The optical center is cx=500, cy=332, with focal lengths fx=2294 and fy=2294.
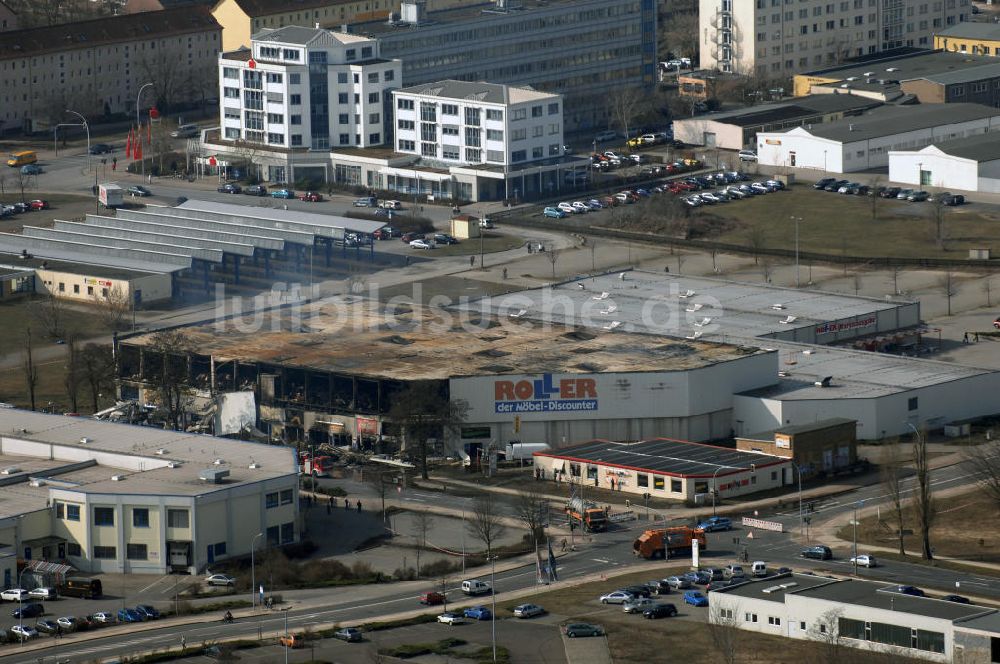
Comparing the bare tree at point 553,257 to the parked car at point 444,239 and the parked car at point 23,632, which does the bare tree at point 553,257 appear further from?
the parked car at point 23,632

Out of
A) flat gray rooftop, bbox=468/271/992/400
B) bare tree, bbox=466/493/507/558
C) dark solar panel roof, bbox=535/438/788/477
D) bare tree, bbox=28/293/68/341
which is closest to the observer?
bare tree, bbox=466/493/507/558

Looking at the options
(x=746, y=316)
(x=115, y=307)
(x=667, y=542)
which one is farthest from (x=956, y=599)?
(x=115, y=307)

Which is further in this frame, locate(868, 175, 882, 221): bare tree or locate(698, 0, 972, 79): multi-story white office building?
locate(698, 0, 972, 79): multi-story white office building

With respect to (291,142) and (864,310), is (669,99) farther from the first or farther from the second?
(864,310)

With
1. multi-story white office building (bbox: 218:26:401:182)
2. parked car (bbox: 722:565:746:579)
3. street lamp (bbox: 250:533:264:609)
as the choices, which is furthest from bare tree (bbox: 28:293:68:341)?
parked car (bbox: 722:565:746:579)

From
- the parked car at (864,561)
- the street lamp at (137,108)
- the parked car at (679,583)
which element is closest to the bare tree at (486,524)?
the parked car at (679,583)

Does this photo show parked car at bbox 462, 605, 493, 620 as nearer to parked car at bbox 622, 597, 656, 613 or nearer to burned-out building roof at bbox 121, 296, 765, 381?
parked car at bbox 622, 597, 656, 613
